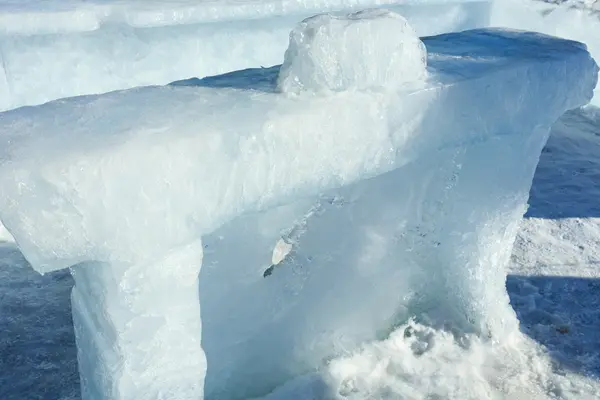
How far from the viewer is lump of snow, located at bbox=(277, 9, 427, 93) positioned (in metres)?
1.52

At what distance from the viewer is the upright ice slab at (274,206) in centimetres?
122

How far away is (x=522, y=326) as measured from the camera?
2299mm

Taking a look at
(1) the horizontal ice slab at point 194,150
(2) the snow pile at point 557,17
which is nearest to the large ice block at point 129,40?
(2) the snow pile at point 557,17

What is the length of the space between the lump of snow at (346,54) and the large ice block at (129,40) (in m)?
2.02

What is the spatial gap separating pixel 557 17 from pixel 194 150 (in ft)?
14.1

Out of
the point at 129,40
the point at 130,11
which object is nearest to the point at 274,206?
the point at 130,11

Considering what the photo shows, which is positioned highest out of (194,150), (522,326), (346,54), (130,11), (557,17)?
(346,54)

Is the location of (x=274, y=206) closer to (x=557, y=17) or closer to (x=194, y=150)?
(x=194, y=150)

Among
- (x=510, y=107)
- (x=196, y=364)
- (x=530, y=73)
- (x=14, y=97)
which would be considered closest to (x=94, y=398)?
(x=196, y=364)

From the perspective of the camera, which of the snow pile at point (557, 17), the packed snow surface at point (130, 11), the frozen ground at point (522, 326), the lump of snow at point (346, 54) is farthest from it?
the snow pile at point (557, 17)

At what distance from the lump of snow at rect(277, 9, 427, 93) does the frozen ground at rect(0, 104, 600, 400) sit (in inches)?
38.1

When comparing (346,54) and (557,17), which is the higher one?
(346,54)

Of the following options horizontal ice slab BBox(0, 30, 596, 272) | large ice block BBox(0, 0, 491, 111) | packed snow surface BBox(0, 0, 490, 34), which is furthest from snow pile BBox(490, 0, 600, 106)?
horizontal ice slab BBox(0, 30, 596, 272)

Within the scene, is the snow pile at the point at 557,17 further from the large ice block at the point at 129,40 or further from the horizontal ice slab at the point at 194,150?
the horizontal ice slab at the point at 194,150
